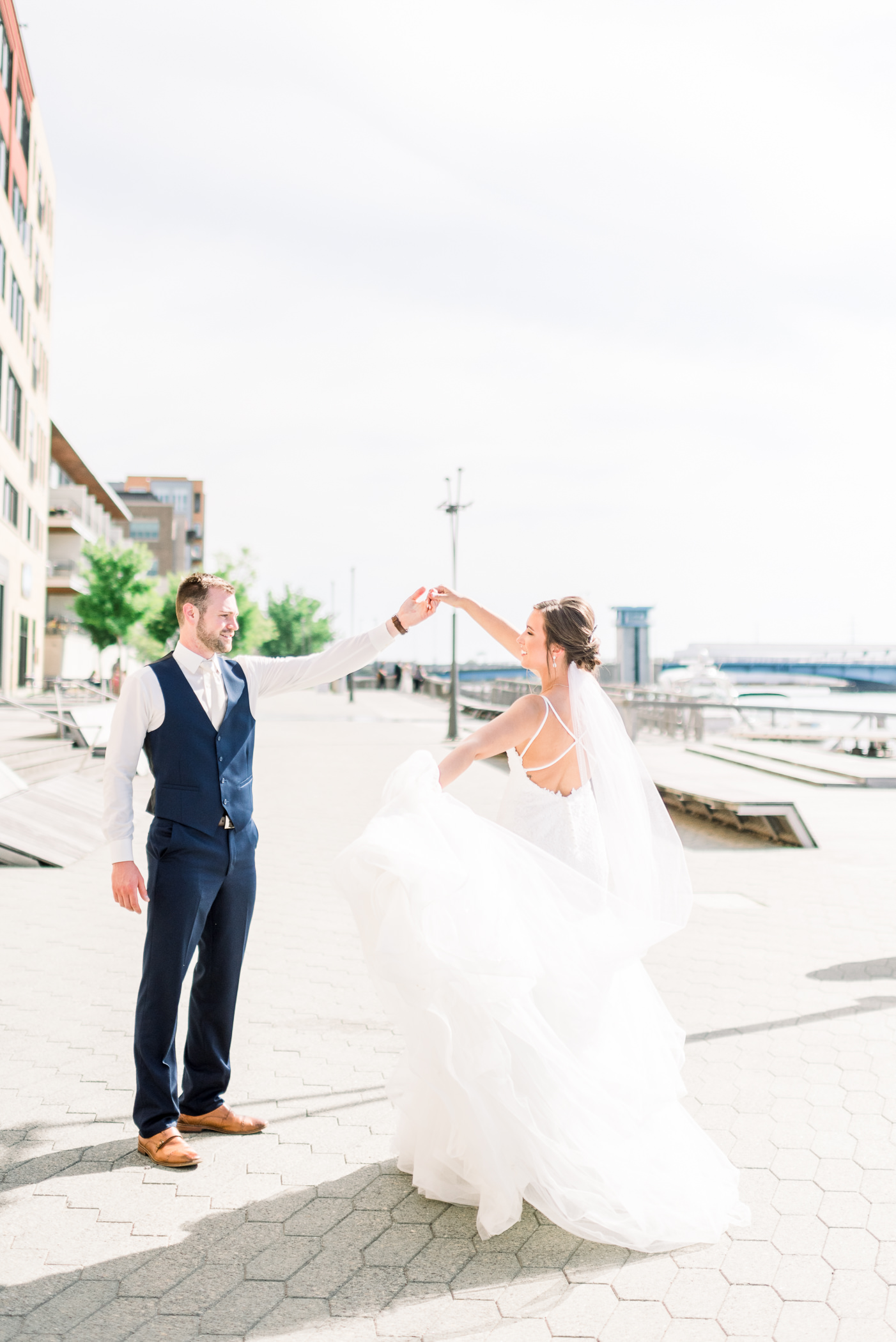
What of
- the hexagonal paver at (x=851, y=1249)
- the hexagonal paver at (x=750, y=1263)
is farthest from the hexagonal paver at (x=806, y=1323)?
the hexagonal paver at (x=851, y=1249)

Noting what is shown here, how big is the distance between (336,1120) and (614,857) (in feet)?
5.12

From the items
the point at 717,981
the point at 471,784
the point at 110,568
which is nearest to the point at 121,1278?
the point at 717,981

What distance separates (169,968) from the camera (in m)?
3.77

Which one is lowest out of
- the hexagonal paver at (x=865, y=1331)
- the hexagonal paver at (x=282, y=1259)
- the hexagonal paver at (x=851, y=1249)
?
the hexagonal paver at (x=282, y=1259)

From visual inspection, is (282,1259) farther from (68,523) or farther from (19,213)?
(68,523)

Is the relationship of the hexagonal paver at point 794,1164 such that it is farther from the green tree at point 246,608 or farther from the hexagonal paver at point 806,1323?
the green tree at point 246,608

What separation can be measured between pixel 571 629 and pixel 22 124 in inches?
1678

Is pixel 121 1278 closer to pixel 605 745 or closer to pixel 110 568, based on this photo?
pixel 605 745

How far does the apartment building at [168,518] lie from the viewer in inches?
3952

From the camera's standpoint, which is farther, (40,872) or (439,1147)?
(40,872)

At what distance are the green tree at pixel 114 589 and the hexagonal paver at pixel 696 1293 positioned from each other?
Answer: 172ft

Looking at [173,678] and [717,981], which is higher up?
[173,678]

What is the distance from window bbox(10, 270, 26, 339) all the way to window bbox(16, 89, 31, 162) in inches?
194

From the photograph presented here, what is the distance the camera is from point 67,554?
56.9m
